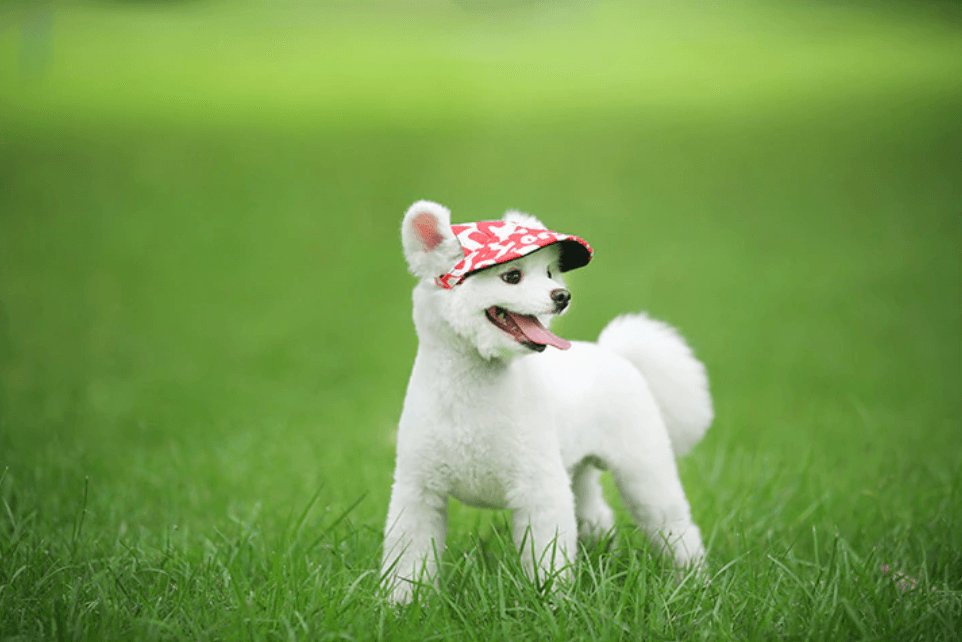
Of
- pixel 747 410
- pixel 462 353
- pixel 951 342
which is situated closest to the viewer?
pixel 462 353

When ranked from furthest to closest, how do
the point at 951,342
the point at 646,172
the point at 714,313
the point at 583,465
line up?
the point at 646,172
the point at 714,313
the point at 951,342
the point at 583,465

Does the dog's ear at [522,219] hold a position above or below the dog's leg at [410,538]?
above

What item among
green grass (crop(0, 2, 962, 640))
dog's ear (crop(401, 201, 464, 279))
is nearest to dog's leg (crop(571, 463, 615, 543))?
green grass (crop(0, 2, 962, 640))

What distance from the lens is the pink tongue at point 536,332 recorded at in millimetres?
2490

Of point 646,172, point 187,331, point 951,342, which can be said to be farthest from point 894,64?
point 187,331

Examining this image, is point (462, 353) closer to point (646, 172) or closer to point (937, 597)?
point (937, 597)

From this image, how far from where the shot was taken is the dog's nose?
249cm

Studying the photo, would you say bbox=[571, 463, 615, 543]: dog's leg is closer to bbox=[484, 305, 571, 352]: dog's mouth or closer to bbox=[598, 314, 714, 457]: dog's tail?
bbox=[598, 314, 714, 457]: dog's tail

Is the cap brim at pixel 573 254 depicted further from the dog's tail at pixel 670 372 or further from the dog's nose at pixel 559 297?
the dog's tail at pixel 670 372

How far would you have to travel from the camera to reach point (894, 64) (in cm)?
1062

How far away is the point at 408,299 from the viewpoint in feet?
31.8

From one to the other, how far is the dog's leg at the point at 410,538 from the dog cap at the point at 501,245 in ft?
2.24

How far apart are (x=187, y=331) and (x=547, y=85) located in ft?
20.7

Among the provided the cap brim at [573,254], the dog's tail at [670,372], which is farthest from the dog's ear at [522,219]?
the dog's tail at [670,372]
